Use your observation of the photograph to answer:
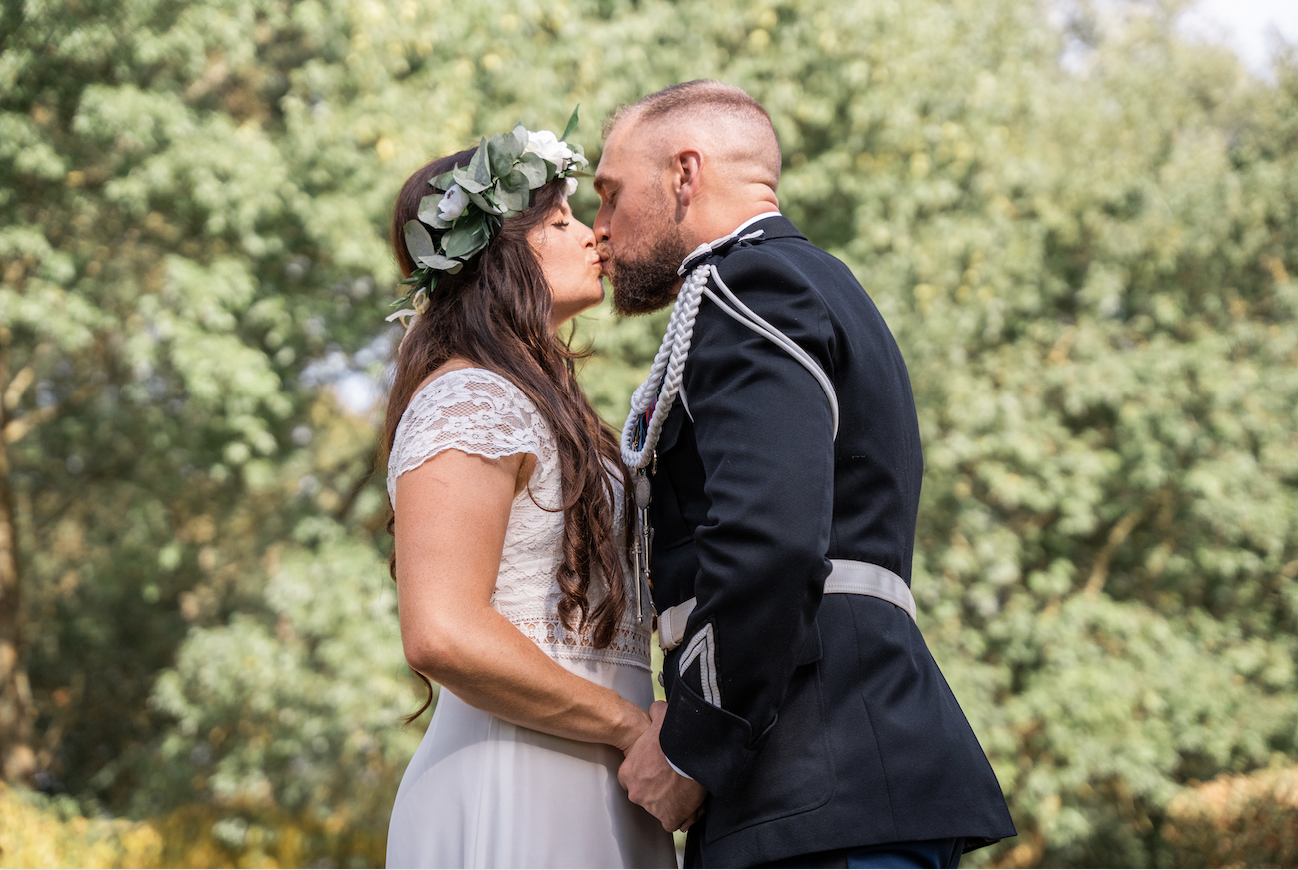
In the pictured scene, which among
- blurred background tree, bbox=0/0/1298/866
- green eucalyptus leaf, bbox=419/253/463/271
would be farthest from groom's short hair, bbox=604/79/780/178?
blurred background tree, bbox=0/0/1298/866

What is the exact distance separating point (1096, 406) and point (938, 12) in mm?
3982

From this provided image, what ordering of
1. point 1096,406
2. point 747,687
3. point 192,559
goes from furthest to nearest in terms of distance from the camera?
A: point 192,559 → point 1096,406 → point 747,687

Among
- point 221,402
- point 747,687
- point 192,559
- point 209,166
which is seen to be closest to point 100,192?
point 209,166

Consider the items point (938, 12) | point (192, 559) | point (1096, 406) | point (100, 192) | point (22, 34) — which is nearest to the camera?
point (22, 34)

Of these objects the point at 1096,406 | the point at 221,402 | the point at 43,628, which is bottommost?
the point at 43,628

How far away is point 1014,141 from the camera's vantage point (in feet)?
33.5

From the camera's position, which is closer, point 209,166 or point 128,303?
point 209,166

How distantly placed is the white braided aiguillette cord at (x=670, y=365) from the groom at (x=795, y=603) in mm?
21

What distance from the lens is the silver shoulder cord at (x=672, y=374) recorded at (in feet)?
6.02

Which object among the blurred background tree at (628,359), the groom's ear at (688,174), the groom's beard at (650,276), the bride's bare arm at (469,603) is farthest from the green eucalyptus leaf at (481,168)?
the blurred background tree at (628,359)

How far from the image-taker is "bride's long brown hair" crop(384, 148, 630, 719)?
2.25 meters

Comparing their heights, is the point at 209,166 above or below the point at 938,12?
below

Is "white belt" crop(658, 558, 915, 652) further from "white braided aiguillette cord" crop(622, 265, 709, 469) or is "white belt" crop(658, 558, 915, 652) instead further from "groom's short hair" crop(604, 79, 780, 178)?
"groom's short hair" crop(604, 79, 780, 178)

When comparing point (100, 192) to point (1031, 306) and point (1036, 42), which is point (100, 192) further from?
point (1036, 42)
